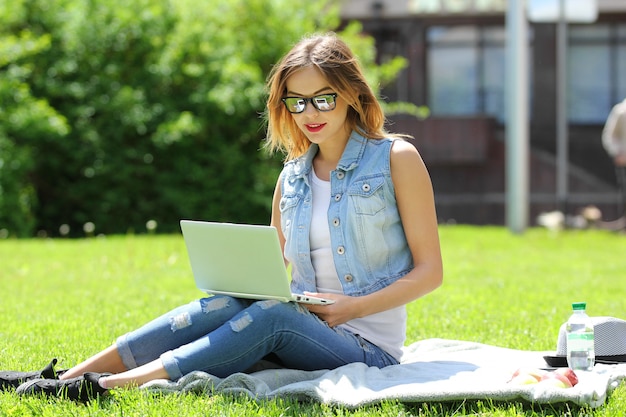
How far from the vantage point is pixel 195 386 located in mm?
3764

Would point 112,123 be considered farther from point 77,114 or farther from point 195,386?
point 195,386

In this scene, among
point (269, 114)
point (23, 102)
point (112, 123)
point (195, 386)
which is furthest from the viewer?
point (112, 123)

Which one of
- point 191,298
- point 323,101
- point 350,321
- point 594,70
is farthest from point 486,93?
point 350,321

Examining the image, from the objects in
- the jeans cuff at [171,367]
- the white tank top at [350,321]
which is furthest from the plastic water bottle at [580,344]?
the jeans cuff at [171,367]

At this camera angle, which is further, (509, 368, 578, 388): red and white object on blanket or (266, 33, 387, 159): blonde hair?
(266, 33, 387, 159): blonde hair

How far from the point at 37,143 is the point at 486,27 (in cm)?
1136

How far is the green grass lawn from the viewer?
3.64m

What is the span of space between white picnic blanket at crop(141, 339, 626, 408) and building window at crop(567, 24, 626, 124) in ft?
66.7

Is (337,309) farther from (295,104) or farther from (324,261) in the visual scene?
(295,104)

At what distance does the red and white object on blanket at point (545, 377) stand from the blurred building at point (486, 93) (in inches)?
631

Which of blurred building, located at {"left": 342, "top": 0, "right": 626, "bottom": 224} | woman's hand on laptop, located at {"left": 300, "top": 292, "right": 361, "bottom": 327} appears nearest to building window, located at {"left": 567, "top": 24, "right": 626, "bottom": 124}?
blurred building, located at {"left": 342, "top": 0, "right": 626, "bottom": 224}

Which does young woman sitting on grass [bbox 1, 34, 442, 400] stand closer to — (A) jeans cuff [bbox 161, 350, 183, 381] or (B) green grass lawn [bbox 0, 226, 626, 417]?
(A) jeans cuff [bbox 161, 350, 183, 381]

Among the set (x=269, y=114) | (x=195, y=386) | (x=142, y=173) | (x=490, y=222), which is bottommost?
(x=490, y=222)

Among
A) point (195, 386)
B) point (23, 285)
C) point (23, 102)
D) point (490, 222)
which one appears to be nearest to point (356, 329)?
point (195, 386)
